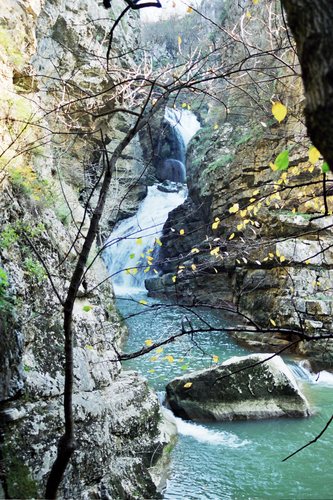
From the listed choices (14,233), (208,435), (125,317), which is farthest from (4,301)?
(208,435)

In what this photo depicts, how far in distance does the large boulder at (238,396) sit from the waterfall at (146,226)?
913cm

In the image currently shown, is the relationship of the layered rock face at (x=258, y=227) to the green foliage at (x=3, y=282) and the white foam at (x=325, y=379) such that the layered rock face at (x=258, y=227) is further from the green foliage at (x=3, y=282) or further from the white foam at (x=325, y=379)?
the green foliage at (x=3, y=282)

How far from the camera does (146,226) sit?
843 inches

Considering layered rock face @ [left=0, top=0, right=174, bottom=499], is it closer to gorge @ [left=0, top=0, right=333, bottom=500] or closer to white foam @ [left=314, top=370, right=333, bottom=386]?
gorge @ [left=0, top=0, right=333, bottom=500]

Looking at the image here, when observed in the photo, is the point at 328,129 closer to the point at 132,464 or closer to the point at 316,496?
the point at 132,464

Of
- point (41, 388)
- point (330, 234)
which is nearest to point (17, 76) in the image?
point (41, 388)

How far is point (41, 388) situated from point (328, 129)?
12.6 ft

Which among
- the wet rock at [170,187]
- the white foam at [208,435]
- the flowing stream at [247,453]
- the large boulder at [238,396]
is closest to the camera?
the flowing stream at [247,453]

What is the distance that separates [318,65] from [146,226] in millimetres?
20412

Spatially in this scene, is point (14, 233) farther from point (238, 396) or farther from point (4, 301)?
point (238, 396)

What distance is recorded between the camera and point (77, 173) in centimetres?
1372

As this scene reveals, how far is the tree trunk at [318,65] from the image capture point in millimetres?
1057

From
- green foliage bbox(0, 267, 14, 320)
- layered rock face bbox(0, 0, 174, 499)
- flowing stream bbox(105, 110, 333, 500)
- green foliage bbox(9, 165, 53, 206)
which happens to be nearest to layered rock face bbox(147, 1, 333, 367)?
flowing stream bbox(105, 110, 333, 500)

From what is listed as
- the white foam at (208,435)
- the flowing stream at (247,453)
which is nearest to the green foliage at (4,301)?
the flowing stream at (247,453)
